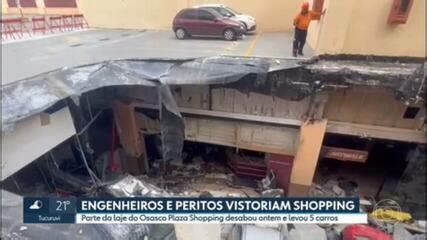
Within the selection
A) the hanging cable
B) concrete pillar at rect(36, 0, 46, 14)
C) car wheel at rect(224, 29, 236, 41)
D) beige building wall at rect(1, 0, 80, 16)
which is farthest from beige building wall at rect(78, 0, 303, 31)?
the hanging cable

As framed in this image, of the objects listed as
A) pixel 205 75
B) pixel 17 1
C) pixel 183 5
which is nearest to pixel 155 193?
pixel 205 75

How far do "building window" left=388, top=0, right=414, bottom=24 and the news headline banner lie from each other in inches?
169

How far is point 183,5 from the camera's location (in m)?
14.1

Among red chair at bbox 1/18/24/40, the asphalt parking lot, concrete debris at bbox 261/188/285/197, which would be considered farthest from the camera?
red chair at bbox 1/18/24/40

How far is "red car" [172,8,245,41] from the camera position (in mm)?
11266

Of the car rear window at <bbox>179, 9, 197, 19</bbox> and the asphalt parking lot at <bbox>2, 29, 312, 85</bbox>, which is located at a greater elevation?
the car rear window at <bbox>179, 9, 197, 19</bbox>

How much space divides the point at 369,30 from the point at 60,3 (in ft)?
61.4

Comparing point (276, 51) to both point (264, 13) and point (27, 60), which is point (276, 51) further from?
point (27, 60)

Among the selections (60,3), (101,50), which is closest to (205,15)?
(101,50)

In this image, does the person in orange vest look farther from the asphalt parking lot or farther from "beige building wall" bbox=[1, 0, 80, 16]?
"beige building wall" bbox=[1, 0, 80, 16]

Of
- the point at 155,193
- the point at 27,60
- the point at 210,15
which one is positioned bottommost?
the point at 155,193

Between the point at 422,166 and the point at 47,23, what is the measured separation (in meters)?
18.9

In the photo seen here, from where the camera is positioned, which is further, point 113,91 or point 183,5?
point 183,5

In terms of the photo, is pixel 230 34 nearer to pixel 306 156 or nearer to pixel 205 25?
pixel 205 25
